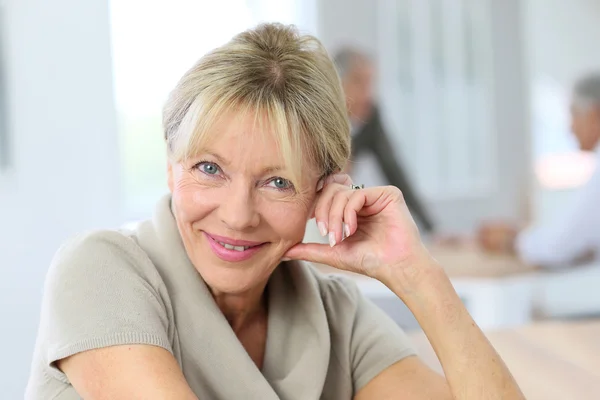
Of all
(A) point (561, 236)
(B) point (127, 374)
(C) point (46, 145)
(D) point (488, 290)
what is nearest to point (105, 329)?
(B) point (127, 374)

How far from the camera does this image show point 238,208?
1205mm

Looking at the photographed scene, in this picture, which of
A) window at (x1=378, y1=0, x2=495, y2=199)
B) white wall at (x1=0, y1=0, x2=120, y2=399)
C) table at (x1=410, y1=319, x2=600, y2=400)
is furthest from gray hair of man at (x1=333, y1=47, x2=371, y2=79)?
table at (x1=410, y1=319, x2=600, y2=400)

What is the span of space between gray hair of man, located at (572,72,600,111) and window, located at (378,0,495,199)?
9.05 feet

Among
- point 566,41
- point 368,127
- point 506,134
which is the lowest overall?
point 506,134

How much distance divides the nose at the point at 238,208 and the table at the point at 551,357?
634 mm

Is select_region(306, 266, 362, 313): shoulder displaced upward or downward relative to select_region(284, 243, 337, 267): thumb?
downward

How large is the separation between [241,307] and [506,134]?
5.98 metres

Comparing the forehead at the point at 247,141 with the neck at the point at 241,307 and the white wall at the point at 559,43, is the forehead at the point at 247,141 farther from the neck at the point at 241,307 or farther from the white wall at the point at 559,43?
the white wall at the point at 559,43

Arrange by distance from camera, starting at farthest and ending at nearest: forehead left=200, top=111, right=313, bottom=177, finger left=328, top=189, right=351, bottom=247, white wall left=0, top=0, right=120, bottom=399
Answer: white wall left=0, top=0, right=120, bottom=399 → finger left=328, top=189, right=351, bottom=247 → forehead left=200, top=111, right=313, bottom=177

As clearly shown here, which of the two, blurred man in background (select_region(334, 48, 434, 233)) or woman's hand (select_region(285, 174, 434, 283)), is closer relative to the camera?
woman's hand (select_region(285, 174, 434, 283))

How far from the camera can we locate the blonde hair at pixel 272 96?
47.2 inches

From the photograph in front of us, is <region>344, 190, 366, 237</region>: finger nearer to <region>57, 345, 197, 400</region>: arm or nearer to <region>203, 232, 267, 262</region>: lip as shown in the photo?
<region>203, 232, 267, 262</region>: lip

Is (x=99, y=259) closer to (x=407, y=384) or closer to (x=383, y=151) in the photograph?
(x=407, y=384)

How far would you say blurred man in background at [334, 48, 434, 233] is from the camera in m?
4.41
